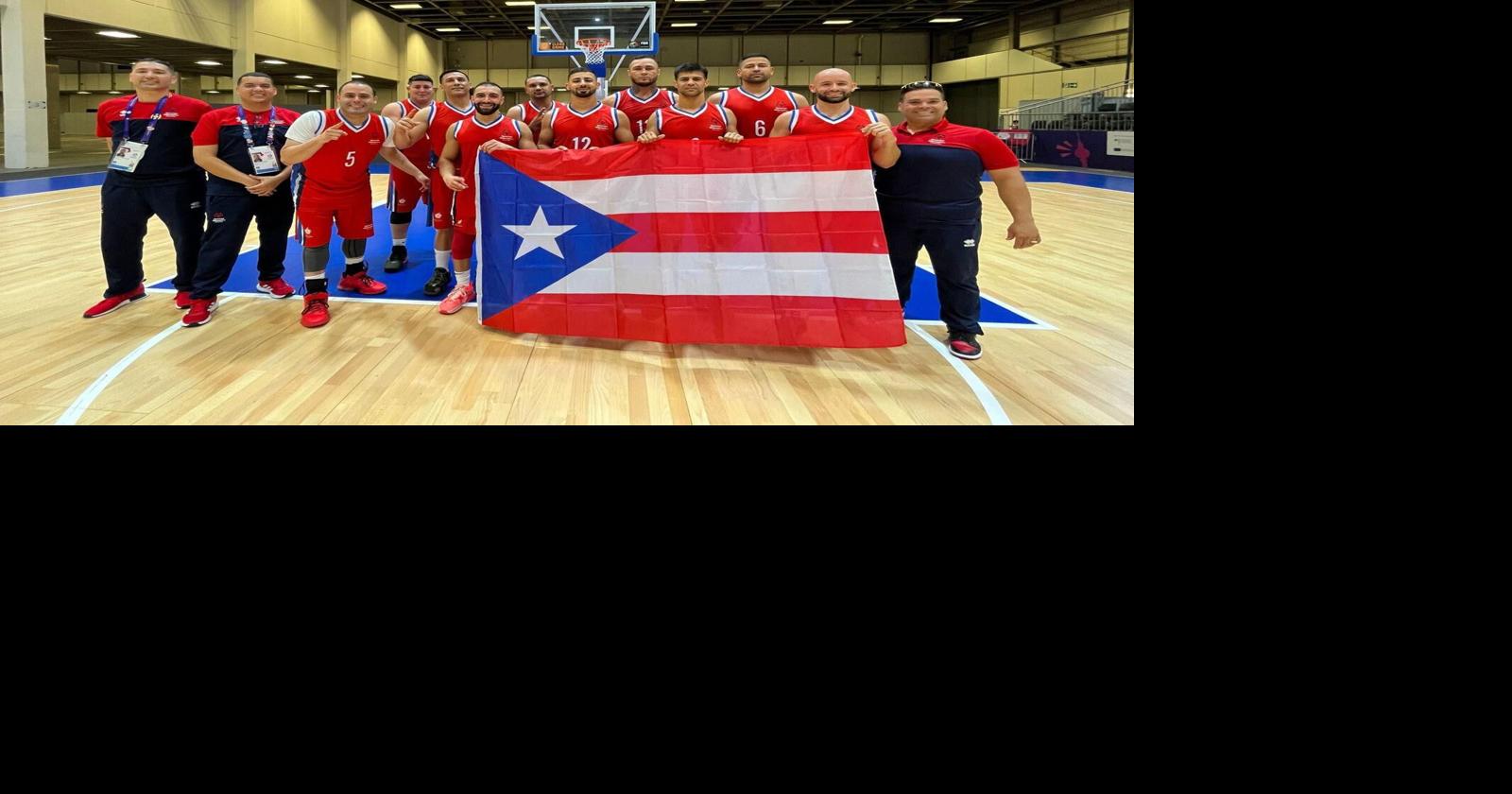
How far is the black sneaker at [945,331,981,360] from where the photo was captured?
179 inches

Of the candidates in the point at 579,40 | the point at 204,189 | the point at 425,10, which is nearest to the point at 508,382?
the point at 204,189

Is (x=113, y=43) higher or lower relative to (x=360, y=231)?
higher

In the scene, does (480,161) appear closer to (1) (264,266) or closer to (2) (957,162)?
(1) (264,266)

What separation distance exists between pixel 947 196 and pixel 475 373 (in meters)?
2.45

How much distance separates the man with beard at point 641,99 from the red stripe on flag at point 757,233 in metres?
1.33

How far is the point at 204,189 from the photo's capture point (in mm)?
5262

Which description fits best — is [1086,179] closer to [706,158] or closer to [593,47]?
[593,47]

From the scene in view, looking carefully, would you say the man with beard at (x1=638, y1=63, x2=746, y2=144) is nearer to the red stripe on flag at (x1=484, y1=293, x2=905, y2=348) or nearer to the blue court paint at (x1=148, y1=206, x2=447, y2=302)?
the red stripe on flag at (x1=484, y1=293, x2=905, y2=348)

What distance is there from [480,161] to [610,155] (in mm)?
772

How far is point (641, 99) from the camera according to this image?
223 inches

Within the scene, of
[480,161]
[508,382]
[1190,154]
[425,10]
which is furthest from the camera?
[425,10]

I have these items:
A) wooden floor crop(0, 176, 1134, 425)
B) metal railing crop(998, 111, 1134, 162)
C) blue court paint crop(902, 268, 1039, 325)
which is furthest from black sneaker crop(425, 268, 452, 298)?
metal railing crop(998, 111, 1134, 162)

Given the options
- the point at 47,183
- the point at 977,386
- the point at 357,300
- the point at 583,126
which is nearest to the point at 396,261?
the point at 357,300

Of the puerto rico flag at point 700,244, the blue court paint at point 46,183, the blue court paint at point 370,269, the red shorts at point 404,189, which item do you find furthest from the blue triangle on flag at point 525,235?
the blue court paint at point 46,183
